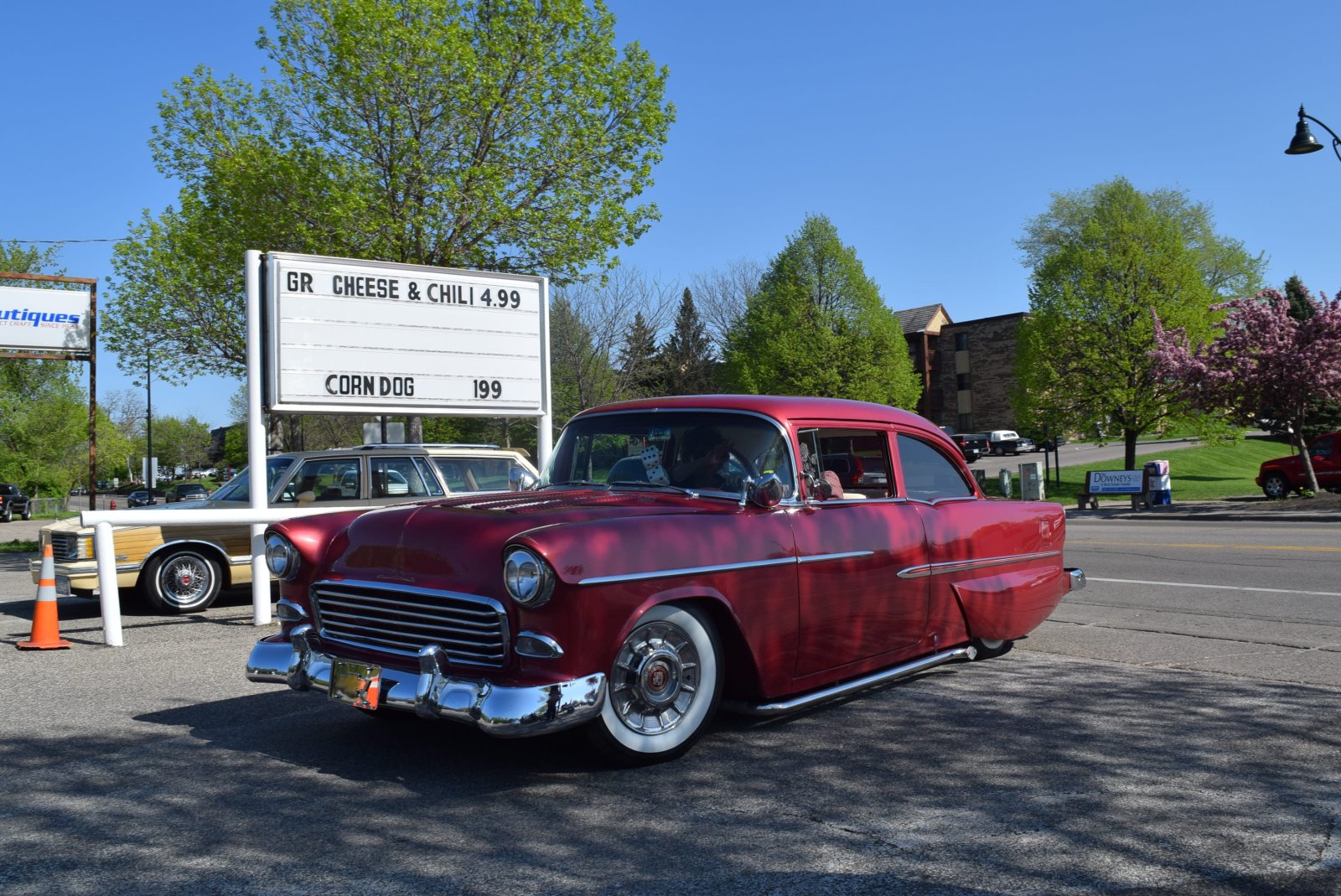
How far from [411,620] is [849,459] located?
255cm

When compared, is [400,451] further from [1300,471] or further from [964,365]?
[964,365]

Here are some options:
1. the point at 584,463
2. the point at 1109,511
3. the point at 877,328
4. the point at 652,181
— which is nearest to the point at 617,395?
the point at 877,328

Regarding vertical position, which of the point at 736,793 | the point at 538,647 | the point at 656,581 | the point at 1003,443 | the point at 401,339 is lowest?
the point at 736,793

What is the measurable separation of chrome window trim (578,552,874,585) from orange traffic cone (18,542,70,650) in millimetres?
6185

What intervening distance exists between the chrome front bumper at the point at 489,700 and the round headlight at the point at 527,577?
0.34 m

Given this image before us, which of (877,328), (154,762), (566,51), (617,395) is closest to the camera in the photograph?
(154,762)

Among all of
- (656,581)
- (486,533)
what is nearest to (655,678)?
(656,581)

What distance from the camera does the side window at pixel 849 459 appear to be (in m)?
5.65

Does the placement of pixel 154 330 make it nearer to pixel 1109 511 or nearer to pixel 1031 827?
pixel 1109 511

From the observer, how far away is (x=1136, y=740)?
514 centimetres

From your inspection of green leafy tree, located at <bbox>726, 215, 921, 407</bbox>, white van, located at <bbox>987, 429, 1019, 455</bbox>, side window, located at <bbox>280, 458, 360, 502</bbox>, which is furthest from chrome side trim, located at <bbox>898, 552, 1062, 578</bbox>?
white van, located at <bbox>987, 429, 1019, 455</bbox>

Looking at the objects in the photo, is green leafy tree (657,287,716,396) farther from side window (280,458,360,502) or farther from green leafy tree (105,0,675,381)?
side window (280,458,360,502)

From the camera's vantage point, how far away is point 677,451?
5621 millimetres

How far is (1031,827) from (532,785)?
195 centimetres
